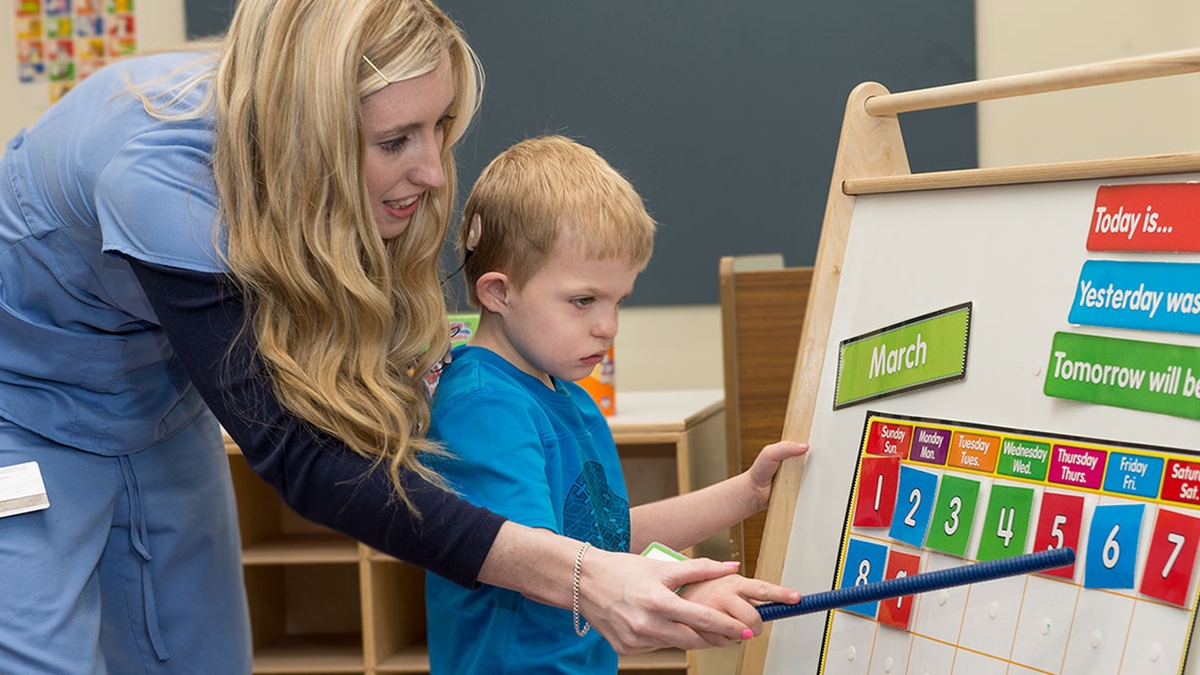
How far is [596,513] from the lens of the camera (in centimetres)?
100

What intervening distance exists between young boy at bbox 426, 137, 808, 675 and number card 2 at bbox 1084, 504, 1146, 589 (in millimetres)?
313

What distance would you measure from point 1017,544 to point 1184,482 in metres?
0.14

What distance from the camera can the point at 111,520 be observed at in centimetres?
109

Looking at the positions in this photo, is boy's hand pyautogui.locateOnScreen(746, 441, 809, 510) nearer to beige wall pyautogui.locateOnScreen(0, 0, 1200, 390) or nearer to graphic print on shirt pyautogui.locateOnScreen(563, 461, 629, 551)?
graphic print on shirt pyautogui.locateOnScreen(563, 461, 629, 551)

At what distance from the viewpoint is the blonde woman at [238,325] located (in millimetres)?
818

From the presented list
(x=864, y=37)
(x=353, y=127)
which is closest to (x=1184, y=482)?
(x=353, y=127)

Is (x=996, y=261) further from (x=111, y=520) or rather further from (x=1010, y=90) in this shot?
(x=111, y=520)

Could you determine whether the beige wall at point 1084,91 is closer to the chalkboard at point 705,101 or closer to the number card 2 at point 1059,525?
the chalkboard at point 705,101

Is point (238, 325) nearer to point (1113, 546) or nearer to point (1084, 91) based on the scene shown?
point (1113, 546)

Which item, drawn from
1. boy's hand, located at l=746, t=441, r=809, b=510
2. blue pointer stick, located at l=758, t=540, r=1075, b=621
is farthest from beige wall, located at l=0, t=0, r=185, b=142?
blue pointer stick, located at l=758, t=540, r=1075, b=621

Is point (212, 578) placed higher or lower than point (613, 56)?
lower

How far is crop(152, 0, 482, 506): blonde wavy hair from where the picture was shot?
2.79 ft

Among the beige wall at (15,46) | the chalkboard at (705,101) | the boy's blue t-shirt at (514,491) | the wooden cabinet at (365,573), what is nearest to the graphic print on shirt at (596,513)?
the boy's blue t-shirt at (514,491)

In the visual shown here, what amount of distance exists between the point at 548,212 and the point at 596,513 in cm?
28
